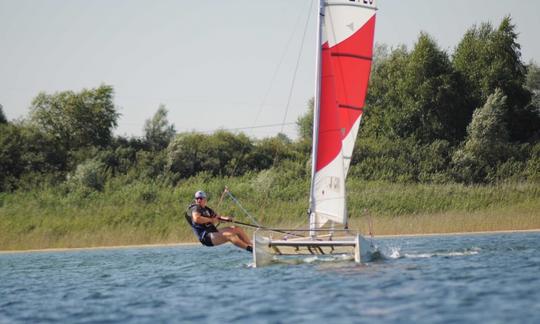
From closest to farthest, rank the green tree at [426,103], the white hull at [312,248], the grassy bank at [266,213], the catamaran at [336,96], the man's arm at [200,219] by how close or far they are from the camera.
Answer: the white hull at [312,248], the catamaran at [336,96], the man's arm at [200,219], the grassy bank at [266,213], the green tree at [426,103]

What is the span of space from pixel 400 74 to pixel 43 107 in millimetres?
23295

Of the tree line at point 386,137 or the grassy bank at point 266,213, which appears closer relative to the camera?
the grassy bank at point 266,213

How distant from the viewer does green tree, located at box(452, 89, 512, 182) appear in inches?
1740

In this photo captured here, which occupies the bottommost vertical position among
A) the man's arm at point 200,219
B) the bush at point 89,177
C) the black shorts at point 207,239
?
the black shorts at point 207,239

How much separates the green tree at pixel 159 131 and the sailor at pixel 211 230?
31537 millimetres

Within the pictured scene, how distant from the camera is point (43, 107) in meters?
49.0

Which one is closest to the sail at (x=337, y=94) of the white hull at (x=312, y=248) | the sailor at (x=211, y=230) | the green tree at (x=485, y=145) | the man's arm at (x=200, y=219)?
the white hull at (x=312, y=248)

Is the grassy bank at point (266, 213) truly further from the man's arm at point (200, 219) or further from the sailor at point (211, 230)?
the man's arm at point (200, 219)

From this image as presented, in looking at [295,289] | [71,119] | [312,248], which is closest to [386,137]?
[71,119]

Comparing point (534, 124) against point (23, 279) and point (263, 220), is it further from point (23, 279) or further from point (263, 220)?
point (23, 279)

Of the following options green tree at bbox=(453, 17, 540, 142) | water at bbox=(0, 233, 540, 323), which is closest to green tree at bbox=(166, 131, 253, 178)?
green tree at bbox=(453, 17, 540, 142)

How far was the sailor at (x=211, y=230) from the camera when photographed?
1942 centimetres

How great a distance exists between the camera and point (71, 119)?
48.9 metres

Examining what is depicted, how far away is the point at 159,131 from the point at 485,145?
19.9 m
